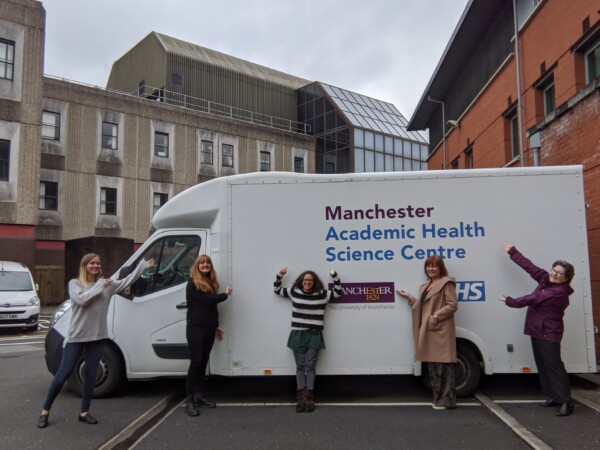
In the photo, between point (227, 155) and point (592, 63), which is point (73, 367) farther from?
point (227, 155)

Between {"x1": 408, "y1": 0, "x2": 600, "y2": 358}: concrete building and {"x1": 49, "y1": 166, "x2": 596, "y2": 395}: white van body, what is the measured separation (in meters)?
0.45

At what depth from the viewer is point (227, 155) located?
33438mm

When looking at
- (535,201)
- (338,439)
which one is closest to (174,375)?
(338,439)

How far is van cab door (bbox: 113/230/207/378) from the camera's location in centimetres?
624

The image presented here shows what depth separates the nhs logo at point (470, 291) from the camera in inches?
237

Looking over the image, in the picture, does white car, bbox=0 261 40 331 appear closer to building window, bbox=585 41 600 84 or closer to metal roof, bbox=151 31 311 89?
building window, bbox=585 41 600 84

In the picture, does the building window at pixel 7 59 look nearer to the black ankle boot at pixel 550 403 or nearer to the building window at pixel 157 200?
the building window at pixel 157 200

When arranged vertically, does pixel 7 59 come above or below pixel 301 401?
above

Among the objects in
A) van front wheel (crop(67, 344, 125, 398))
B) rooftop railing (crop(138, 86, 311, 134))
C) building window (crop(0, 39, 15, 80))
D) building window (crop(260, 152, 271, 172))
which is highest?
rooftop railing (crop(138, 86, 311, 134))

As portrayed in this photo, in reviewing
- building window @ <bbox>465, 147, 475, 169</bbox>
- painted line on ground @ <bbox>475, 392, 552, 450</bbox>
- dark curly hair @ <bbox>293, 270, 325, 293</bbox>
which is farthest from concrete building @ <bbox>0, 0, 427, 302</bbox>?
painted line on ground @ <bbox>475, 392, 552, 450</bbox>

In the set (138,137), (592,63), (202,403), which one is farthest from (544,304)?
(138,137)

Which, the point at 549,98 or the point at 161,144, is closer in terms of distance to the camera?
the point at 549,98

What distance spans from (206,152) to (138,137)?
14.7ft

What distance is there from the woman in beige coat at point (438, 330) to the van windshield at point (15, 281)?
1180cm
